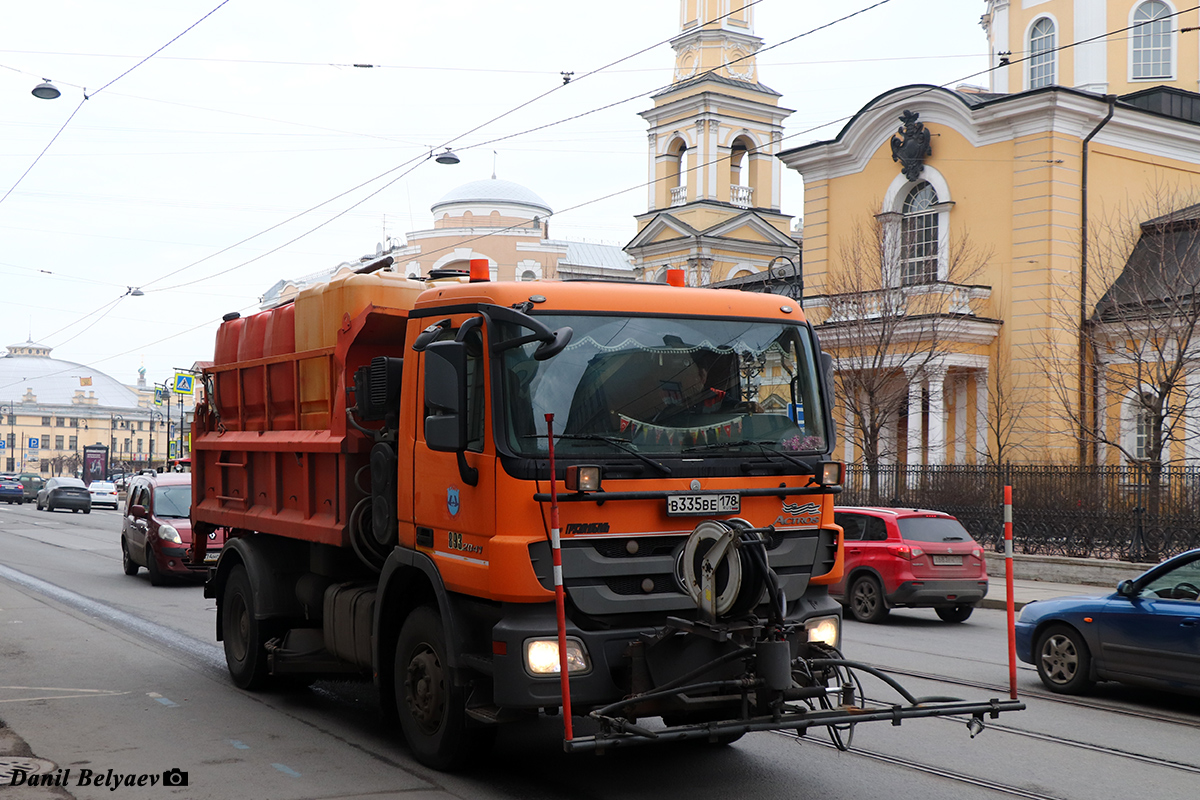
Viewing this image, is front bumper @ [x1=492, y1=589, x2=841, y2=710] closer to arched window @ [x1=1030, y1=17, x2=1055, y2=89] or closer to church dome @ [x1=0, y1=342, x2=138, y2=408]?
arched window @ [x1=1030, y1=17, x2=1055, y2=89]

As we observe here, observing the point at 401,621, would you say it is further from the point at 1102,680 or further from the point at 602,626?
the point at 1102,680

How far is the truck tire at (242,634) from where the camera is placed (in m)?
9.65

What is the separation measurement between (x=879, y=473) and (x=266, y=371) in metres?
20.6

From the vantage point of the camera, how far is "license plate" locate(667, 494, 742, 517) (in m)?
6.71

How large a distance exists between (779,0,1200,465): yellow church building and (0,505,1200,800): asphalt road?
65.4ft

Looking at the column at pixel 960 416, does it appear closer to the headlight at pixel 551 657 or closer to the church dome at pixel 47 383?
the headlight at pixel 551 657

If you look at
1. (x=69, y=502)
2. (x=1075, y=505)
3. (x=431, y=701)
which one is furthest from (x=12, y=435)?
(x=431, y=701)

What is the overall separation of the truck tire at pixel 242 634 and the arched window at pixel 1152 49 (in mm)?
37843

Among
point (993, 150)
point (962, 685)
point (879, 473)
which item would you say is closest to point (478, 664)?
point (962, 685)

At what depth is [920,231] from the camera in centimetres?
3678

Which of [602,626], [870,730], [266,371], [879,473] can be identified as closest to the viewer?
[602,626]

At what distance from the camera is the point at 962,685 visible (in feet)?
34.7

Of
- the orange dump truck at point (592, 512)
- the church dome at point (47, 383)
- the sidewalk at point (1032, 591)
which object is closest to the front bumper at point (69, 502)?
the sidewalk at point (1032, 591)

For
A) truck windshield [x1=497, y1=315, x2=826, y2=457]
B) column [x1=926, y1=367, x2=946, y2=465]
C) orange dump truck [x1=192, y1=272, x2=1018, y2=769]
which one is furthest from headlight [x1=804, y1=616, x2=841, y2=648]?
column [x1=926, y1=367, x2=946, y2=465]
